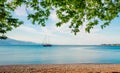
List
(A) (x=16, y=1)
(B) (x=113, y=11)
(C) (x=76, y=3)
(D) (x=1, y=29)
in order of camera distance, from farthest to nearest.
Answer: (D) (x=1, y=29)
(B) (x=113, y=11)
(A) (x=16, y=1)
(C) (x=76, y=3)

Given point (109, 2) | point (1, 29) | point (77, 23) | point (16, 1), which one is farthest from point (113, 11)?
point (1, 29)

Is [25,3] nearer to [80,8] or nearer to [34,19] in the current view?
[34,19]

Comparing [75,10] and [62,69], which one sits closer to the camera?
[75,10]

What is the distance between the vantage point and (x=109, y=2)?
1454 cm

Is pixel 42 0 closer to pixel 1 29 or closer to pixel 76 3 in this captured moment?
pixel 76 3

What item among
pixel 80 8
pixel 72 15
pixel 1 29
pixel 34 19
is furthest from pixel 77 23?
pixel 1 29

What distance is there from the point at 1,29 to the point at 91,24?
25.7ft

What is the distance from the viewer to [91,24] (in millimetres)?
15656

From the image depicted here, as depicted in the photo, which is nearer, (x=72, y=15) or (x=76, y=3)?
(x=76, y=3)

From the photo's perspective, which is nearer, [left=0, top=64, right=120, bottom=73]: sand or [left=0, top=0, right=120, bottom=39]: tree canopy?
[left=0, top=0, right=120, bottom=39]: tree canopy

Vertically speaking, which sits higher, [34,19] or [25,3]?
[25,3]

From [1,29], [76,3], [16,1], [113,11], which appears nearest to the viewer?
[76,3]

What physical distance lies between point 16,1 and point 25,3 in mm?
597

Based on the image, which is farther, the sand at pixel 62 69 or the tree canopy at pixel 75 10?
the sand at pixel 62 69
